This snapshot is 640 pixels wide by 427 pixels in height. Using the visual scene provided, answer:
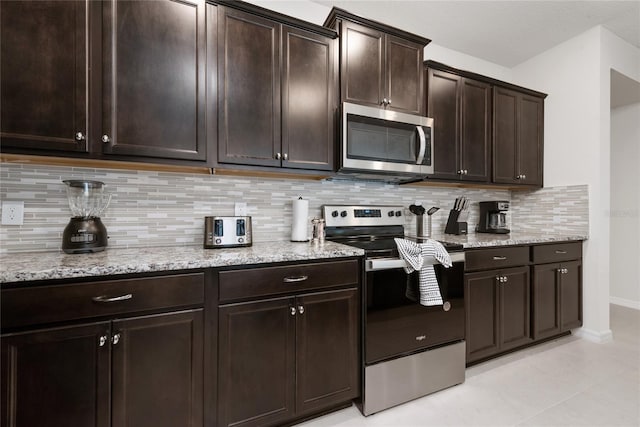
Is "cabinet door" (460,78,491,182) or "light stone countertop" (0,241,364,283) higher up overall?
"cabinet door" (460,78,491,182)

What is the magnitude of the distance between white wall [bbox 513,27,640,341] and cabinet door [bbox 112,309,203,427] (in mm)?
3208

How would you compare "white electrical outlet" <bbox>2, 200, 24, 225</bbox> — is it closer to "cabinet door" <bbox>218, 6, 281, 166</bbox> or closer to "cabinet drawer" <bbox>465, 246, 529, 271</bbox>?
"cabinet door" <bbox>218, 6, 281, 166</bbox>

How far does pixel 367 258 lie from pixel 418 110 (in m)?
1.21

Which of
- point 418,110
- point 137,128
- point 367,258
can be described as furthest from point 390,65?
point 137,128

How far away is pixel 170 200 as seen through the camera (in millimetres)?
1714

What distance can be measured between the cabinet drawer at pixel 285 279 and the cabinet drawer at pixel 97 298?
128 mm

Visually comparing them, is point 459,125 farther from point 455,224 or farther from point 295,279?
point 295,279

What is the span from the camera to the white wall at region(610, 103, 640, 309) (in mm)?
3260

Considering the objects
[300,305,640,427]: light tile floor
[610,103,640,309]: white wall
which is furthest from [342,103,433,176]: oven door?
[610,103,640,309]: white wall

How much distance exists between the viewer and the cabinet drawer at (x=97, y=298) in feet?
3.20

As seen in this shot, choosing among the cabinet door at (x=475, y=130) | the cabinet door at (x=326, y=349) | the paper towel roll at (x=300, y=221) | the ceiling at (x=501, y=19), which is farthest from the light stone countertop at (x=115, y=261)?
the ceiling at (x=501, y=19)

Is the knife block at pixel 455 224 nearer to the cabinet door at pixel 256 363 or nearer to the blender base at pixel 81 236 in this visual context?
the cabinet door at pixel 256 363

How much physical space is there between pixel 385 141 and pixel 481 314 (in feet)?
4.67

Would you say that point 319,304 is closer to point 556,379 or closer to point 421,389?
point 421,389
